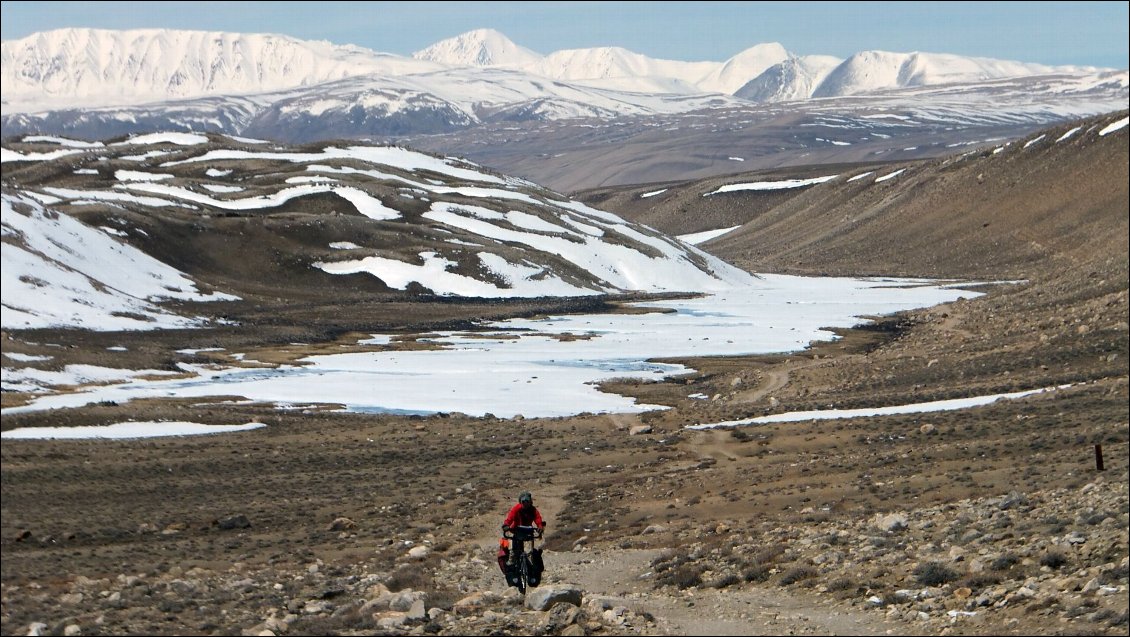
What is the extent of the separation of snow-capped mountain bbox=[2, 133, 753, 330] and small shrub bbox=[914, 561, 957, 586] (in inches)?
1890

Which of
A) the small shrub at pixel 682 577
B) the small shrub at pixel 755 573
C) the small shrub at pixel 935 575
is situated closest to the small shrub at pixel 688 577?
the small shrub at pixel 682 577

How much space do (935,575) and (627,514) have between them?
10.7 meters

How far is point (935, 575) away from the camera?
18641 mm

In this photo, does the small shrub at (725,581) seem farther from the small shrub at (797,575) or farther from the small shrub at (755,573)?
the small shrub at (797,575)

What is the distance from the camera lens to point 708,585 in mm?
20094

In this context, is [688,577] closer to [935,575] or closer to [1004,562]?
[935,575]

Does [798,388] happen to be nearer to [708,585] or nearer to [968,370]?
[968,370]

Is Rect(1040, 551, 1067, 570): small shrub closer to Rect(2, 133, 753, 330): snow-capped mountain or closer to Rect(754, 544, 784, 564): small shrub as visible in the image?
Rect(754, 544, 784, 564): small shrub

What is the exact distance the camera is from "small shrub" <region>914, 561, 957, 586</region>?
18531mm

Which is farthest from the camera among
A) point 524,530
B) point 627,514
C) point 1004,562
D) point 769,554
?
point 627,514

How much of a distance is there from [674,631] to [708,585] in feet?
11.2

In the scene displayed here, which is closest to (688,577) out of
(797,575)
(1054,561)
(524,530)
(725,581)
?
(725,581)

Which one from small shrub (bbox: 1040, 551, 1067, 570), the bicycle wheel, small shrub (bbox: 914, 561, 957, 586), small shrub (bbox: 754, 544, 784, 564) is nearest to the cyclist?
the bicycle wheel

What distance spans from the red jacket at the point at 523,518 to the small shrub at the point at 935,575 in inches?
242
